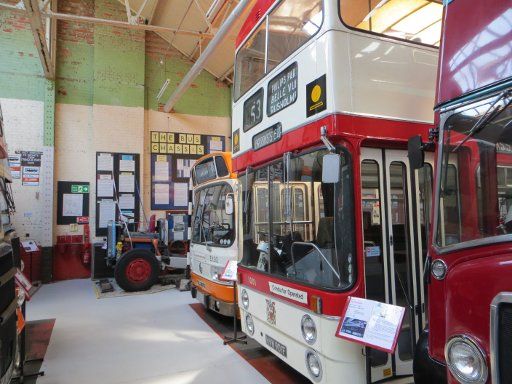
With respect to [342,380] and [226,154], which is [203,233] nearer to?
[226,154]

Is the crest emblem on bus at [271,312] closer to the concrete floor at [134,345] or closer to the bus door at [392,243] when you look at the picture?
the concrete floor at [134,345]

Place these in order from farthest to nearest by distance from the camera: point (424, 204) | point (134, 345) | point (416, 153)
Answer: point (134, 345) < point (424, 204) < point (416, 153)

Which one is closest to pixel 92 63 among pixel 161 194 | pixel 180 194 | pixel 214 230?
pixel 161 194

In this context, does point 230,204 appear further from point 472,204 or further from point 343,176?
point 472,204

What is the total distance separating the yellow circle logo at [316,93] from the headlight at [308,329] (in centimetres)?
154

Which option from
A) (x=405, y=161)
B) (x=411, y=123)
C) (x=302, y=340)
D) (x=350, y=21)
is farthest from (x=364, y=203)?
(x=350, y=21)

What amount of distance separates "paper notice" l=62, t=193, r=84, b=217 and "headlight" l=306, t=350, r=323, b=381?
317 inches

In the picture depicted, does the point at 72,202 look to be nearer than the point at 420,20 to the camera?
No

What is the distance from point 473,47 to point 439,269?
1123mm

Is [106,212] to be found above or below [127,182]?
below

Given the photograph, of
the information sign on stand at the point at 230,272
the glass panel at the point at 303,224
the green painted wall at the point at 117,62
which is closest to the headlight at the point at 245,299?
the glass panel at the point at 303,224

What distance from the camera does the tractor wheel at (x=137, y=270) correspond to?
24.5 ft

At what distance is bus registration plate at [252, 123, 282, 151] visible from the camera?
316 centimetres

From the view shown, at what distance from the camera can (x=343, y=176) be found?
2512 millimetres
